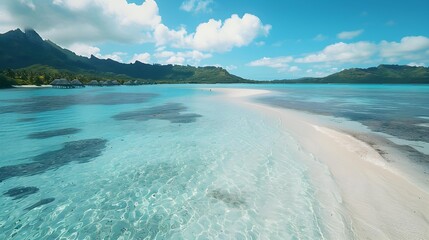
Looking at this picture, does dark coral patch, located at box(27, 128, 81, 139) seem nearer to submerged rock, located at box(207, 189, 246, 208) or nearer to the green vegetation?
submerged rock, located at box(207, 189, 246, 208)

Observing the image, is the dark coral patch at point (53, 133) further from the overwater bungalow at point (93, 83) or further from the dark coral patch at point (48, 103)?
the overwater bungalow at point (93, 83)

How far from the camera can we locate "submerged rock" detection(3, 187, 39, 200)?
11.3 metres

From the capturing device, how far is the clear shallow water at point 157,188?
8.96 meters

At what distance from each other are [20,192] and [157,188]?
687cm

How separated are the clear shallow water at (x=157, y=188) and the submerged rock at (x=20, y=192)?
0.05m

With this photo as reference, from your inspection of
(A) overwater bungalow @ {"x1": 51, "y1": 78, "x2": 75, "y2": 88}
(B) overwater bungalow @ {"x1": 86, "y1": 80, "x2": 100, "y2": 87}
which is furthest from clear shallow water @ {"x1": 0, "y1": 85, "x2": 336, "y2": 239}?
(B) overwater bungalow @ {"x1": 86, "y1": 80, "x2": 100, "y2": 87}

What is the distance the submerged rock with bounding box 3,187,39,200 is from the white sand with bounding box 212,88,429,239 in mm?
14916

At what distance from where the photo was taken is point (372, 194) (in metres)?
11.2

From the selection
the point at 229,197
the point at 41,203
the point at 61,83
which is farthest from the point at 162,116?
the point at 61,83

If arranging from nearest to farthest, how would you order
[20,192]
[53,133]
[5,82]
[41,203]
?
[41,203], [20,192], [53,133], [5,82]

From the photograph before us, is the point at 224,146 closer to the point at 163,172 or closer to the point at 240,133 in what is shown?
the point at 240,133

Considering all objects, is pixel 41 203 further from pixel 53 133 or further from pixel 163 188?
pixel 53 133

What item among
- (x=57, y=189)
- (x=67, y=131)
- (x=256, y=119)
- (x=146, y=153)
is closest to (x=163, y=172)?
(x=146, y=153)

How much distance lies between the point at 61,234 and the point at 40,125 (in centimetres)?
2482
